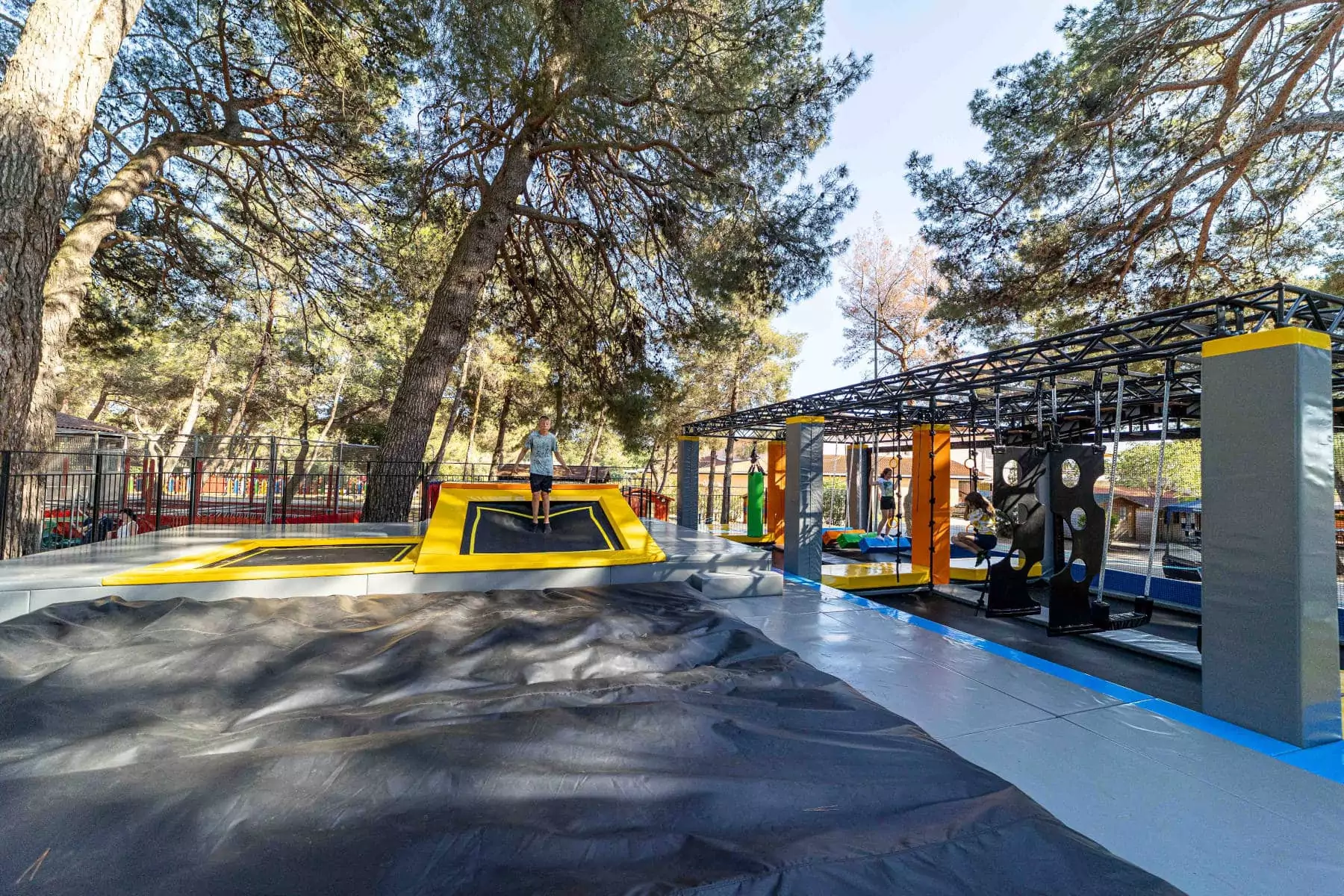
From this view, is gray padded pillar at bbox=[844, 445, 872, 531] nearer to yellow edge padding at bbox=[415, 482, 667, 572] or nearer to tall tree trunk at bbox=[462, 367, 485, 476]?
yellow edge padding at bbox=[415, 482, 667, 572]

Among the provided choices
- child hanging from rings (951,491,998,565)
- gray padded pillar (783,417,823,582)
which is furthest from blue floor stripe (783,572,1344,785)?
gray padded pillar (783,417,823,582)

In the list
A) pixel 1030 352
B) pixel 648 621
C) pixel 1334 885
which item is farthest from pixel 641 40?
pixel 1334 885

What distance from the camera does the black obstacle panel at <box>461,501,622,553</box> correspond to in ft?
18.8

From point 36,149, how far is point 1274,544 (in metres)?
10.2

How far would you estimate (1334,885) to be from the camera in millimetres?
1916

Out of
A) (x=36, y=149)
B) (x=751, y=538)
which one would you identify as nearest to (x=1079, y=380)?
(x=751, y=538)

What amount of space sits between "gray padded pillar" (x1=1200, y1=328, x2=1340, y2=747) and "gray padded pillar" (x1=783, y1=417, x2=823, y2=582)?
15.5ft

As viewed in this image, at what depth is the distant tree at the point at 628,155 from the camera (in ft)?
22.0

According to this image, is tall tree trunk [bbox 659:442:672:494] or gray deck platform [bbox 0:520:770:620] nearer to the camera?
gray deck platform [bbox 0:520:770:620]

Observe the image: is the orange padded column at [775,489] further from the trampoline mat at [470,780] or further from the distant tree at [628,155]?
the trampoline mat at [470,780]

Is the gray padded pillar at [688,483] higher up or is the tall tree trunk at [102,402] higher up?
the tall tree trunk at [102,402]

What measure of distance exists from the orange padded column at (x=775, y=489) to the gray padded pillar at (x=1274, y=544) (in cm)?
1028

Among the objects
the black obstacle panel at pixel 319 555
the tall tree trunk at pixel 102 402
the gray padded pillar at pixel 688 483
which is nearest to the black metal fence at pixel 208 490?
the black obstacle panel at pixel 319 555

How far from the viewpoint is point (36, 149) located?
5.29 metres
